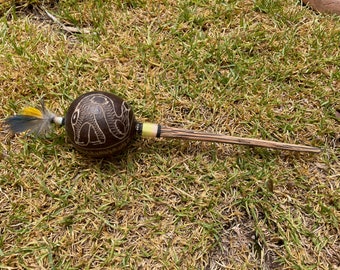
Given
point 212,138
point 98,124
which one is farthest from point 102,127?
point 212,138

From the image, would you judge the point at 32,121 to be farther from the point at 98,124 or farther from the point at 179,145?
the point at 179,145

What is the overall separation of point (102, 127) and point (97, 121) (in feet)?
0.13

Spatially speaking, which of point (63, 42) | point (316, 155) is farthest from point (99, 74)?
point (316, 155)

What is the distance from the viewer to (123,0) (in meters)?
2.98

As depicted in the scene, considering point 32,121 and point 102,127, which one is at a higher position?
point 102,127

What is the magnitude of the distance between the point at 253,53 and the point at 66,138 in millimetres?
1408

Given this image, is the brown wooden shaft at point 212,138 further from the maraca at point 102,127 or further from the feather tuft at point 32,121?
the feather tuft at point 32,121

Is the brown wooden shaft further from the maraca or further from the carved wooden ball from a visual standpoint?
the carved wooden ball

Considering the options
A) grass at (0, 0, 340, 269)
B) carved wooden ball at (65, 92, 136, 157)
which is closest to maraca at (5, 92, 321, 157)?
carved wooden ball at (65, 92, 136, 157)

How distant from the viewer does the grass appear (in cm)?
216

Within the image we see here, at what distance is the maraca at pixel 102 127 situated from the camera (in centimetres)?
211

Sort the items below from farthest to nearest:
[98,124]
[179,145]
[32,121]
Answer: [179,145], [32,121], [98,124]

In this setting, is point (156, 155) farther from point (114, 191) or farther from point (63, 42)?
point (63, 42)

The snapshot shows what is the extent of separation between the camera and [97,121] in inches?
82.7
